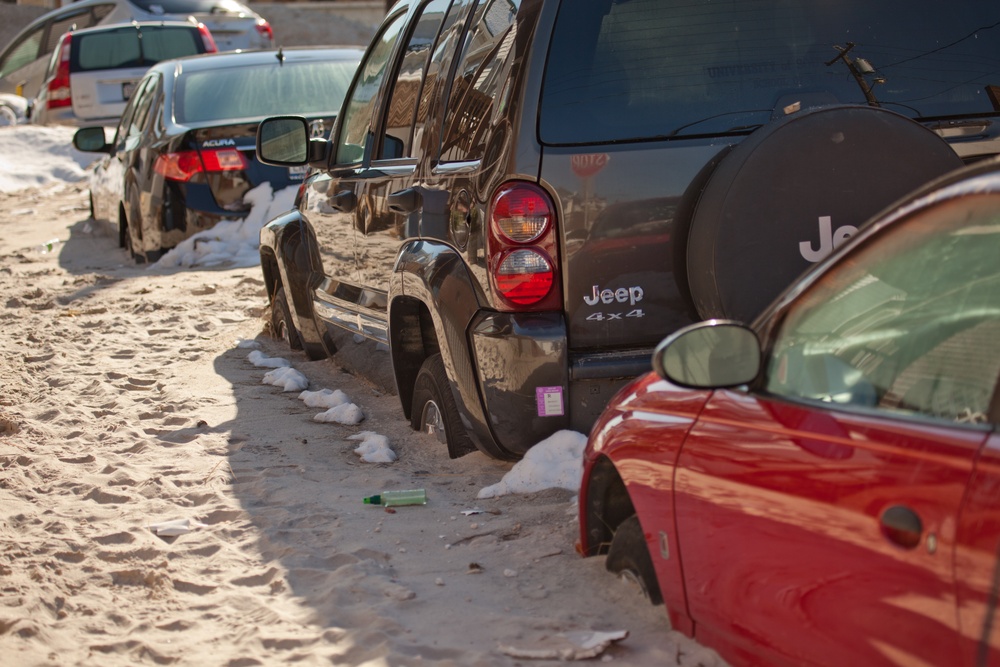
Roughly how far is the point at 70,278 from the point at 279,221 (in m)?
4.90

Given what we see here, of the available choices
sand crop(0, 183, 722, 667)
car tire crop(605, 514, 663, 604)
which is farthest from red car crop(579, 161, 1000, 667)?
sand crop(0, 183, 722, 667)

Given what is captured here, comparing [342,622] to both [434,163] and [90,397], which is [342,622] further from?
[90,397]

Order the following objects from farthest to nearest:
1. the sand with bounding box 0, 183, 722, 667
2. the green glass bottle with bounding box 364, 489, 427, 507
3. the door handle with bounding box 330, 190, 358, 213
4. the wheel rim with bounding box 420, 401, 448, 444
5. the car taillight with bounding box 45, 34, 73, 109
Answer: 1. the car taillight with bounding box 45, 34, 73, 109
2. the door handle with bounding box 330, 190, 358, 213
3. the wheel rim with bounding box 420, 401, 448, 444
4. the green glass bottle with bounding box 364, 489, 427, 507
5. the sand with bounding box 0, 183, 722, 667

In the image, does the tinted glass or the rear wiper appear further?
the tinted glass

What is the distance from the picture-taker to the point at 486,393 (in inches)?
194

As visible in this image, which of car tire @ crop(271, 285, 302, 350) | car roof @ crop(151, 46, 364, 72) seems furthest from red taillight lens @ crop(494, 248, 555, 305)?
car roof @ crop(151, 46, 364, 72)

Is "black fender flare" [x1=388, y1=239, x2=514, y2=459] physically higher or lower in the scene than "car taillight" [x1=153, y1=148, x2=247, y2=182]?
lower

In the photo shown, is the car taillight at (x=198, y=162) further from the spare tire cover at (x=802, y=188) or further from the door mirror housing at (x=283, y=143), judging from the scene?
the spare tire cover at (x=802, y=188)

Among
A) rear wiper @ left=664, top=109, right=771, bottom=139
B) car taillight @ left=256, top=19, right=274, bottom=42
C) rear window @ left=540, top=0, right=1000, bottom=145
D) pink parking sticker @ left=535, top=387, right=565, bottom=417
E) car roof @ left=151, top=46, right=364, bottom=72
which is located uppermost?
car taillight @ left=256, top=19, right=274, bottom=42

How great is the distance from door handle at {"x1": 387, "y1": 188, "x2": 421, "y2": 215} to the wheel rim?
2.68 ft

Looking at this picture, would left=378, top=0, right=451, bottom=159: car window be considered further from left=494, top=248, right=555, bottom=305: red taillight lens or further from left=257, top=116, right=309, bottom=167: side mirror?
left=494, top=248, right=555, bottom=305: red taillight lens

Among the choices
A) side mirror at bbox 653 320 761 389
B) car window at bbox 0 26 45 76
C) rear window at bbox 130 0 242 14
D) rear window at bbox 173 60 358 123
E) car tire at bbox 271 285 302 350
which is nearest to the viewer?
side mirror at bbox 653 320 761 389

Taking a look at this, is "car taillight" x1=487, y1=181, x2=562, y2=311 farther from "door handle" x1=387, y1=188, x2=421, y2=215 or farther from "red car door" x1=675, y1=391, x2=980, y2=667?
"red car door" x1=675, y1=391, x2=980, y2=667

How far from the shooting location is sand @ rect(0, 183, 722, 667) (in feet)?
12.6
